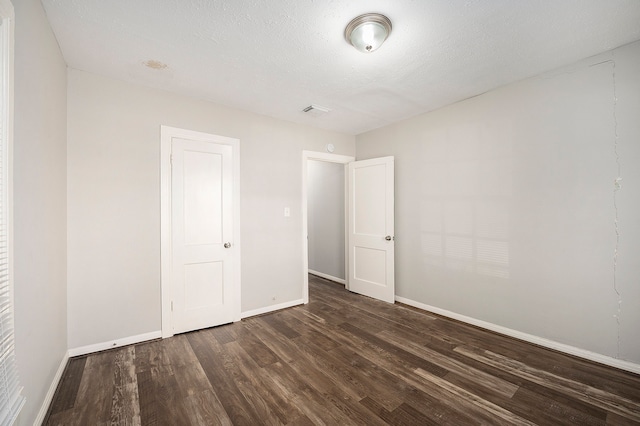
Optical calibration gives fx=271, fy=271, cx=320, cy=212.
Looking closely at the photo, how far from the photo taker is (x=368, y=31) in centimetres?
193

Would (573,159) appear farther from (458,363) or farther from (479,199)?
(458,363)

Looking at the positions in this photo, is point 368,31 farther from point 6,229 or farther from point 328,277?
point 328,277

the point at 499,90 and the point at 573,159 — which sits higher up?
the point at 499,90

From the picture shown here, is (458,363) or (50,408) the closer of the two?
(50,408)

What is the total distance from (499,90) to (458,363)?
282cm

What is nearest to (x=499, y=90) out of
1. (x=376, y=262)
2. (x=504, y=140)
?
(x=504, y=140)

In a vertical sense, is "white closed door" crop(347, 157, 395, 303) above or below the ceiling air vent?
below

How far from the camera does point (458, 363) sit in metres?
2.38

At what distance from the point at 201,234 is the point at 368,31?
8.56 ft

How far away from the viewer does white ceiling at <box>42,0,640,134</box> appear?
1798 millimetres

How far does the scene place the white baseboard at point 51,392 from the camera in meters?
1.70

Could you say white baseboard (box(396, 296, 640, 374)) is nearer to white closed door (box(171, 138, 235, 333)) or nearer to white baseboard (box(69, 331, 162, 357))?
white closed door (box(171, 138, 235, 333))

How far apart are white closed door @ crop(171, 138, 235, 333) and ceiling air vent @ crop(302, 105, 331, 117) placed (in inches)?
44.4

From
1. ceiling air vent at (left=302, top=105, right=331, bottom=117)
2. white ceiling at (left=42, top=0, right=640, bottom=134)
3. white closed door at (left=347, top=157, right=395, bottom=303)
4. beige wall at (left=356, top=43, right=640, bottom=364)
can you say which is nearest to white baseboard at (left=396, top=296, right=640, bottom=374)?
beige wall at (left=356, top=43, right=640, bottom=364)
